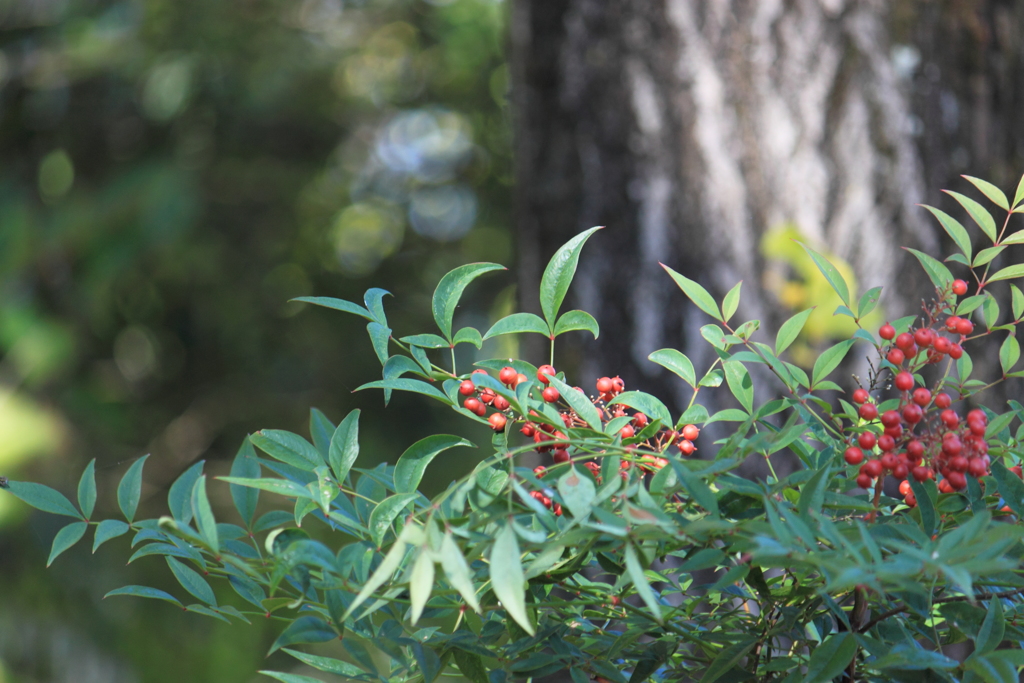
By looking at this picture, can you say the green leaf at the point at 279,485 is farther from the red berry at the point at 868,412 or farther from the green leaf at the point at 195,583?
the red berry at the point at 868,412

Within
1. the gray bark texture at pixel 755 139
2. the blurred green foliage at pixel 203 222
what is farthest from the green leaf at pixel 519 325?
the blurred green foliage at pixel 203 222

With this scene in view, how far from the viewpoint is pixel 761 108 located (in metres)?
0.67

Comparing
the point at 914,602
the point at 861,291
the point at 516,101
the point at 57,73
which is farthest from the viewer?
the point at 57,73

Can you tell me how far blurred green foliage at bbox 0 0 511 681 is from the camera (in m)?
1.48

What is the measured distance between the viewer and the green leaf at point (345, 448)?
218 mm

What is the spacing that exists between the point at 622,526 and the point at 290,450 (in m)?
0.12

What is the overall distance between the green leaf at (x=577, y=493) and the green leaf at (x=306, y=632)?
0.07 m

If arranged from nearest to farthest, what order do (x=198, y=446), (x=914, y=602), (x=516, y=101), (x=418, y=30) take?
(x=914, y=602) < (x=516, y=101) < (x=198, y=446) < (x=418, y=30)

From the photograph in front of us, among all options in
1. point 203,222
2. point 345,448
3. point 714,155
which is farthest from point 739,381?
point 203,222

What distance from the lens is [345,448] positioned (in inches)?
8.7

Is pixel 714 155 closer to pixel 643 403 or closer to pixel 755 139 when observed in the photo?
pixel 755 139

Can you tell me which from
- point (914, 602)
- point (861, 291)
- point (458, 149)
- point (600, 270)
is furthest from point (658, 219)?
point (458, 149)

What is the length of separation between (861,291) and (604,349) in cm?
22

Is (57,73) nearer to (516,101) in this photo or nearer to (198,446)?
(198,446)
